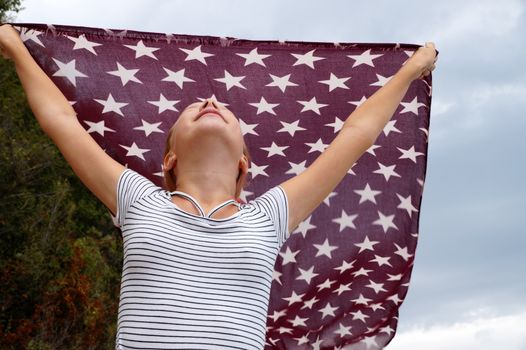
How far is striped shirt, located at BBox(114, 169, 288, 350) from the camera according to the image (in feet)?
9.06

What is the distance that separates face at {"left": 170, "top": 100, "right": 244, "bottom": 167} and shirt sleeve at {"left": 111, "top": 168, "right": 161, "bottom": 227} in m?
0.17

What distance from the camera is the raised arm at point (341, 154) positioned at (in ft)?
10.4

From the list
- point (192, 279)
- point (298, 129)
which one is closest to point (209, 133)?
point (192, 279)

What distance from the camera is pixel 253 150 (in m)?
4.65

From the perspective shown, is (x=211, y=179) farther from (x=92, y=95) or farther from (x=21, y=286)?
(x=21, y=286)

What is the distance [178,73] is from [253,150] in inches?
22.6

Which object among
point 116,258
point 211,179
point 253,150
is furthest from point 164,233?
point 116,258

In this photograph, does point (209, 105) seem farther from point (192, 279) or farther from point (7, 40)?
point (7, 40)

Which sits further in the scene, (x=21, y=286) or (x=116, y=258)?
(x=116, y=258)

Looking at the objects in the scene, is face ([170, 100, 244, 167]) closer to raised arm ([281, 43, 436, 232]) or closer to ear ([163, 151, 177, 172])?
ear ([163, 151, 177, 172])

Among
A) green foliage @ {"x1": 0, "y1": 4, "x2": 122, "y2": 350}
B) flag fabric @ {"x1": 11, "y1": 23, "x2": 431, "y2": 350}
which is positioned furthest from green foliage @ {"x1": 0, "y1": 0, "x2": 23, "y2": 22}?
flag fabric @ {"x1": 11, "y1": 23, "x2": 431, "y2": 350}

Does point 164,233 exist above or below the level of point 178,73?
below

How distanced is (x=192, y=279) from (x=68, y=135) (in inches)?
30.5

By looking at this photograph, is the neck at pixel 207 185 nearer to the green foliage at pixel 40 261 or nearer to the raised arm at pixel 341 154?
the raised arm at pixel 341 154
